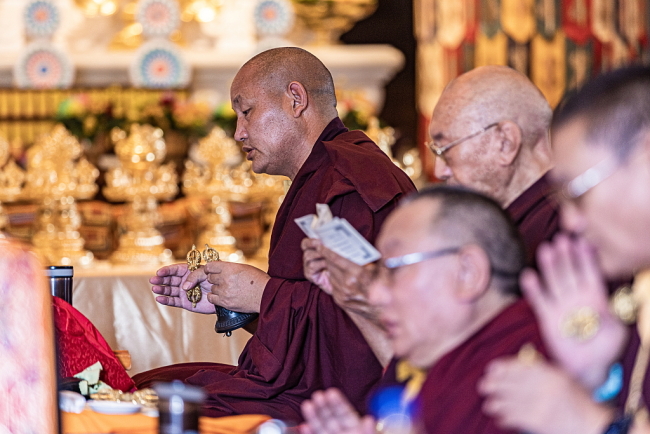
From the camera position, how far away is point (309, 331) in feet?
7.27

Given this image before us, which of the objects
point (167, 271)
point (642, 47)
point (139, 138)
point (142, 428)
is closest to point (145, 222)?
point (139, 138)

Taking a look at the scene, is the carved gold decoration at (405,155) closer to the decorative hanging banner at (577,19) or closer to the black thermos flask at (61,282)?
the black thermos flask at (61,282)

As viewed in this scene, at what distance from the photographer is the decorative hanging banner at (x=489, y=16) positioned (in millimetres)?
7789

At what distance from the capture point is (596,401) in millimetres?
1201

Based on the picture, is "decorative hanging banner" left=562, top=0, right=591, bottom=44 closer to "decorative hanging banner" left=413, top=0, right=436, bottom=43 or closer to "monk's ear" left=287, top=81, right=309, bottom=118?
"decorative hanging banner" left=413, top=0, right=436, bottom=43

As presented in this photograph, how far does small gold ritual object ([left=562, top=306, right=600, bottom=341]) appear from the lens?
1130 millimetres

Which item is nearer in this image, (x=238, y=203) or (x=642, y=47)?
(x=238, y=203)

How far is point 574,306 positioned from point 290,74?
1.53m

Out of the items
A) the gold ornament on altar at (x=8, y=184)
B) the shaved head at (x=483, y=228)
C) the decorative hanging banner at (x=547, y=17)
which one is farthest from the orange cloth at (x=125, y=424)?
the decorative hanging banner at (x=547, y=17)

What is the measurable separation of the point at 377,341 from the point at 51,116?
557 centimetres

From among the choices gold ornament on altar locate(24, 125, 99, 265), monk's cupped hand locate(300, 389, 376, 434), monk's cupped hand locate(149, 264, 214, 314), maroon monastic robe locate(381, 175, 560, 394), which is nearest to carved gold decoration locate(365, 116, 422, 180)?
gold ornament on altar locate(24, 125, 99, 265)

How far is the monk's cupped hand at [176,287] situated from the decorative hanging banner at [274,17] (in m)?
4.78

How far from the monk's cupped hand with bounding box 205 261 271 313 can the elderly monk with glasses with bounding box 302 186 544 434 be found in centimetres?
93

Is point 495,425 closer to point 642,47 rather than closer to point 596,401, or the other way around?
point 596,401
